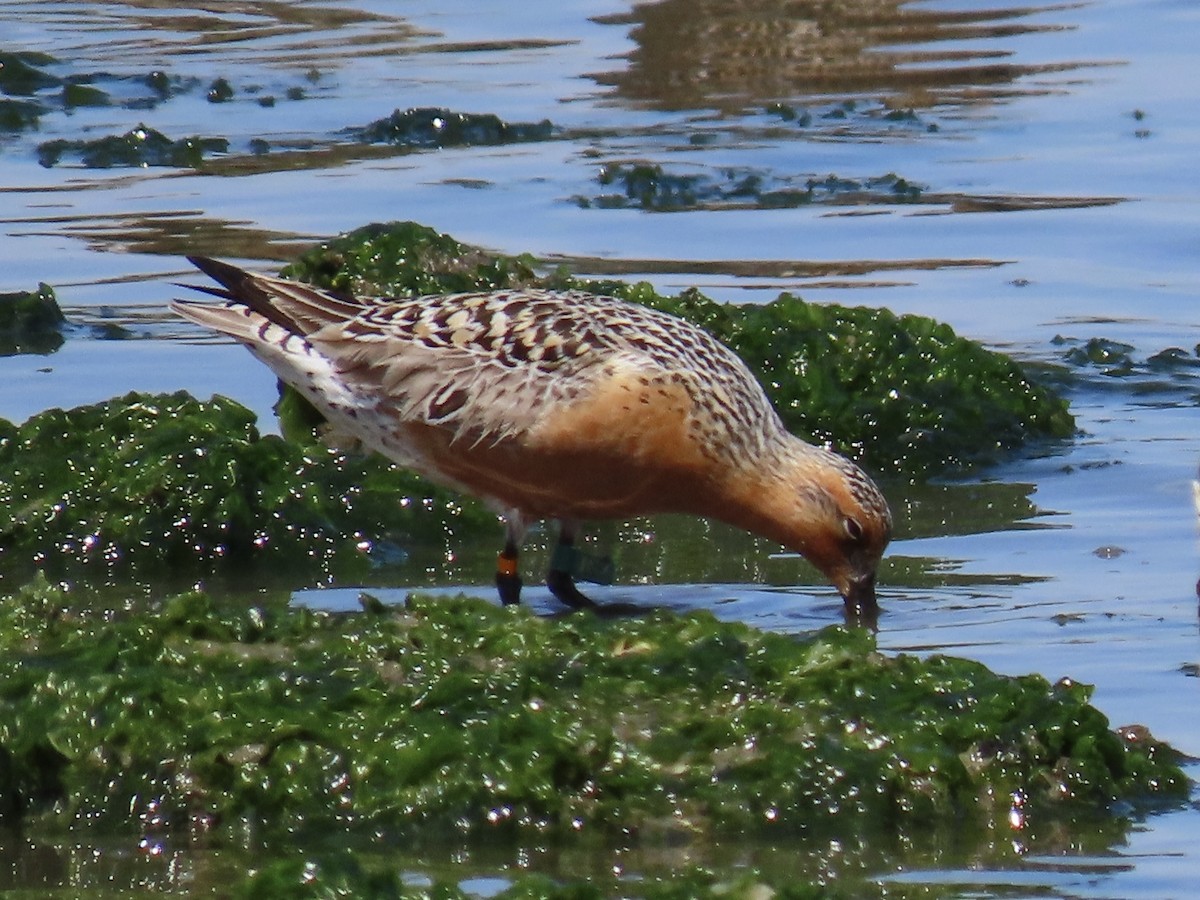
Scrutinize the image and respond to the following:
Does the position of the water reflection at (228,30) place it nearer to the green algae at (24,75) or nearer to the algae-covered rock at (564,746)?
the green algae at (24,75)

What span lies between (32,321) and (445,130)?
4459 mm

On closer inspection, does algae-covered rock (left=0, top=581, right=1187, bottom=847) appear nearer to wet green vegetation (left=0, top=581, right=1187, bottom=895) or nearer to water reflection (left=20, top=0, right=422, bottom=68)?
wet green vegetation (left=0, top=581, right=1187, bottom=895)

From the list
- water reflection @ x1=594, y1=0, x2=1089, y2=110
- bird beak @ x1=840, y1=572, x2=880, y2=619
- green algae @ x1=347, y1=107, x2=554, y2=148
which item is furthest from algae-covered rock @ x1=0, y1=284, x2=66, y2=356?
water reflection @ x1=594, y1=0, x2=1089, y2=110

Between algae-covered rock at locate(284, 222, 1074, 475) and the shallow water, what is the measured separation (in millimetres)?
205

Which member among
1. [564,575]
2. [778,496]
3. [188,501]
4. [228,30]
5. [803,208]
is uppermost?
[228,30]

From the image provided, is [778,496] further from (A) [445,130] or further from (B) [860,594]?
(A) [445,130]

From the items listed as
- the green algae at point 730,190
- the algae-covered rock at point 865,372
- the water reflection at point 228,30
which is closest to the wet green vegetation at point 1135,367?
the algae-covered rock at point 865,372

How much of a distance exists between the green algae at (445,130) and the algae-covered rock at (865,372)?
4633mm

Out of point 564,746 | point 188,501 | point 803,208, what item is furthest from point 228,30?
point 564,746

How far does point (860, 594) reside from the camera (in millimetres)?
7105

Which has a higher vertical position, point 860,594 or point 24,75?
point 24,75

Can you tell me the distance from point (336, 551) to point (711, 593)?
1.24 meters

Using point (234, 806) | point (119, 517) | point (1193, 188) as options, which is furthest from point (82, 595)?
point (1193, 188)

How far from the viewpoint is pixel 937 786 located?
5.08m
